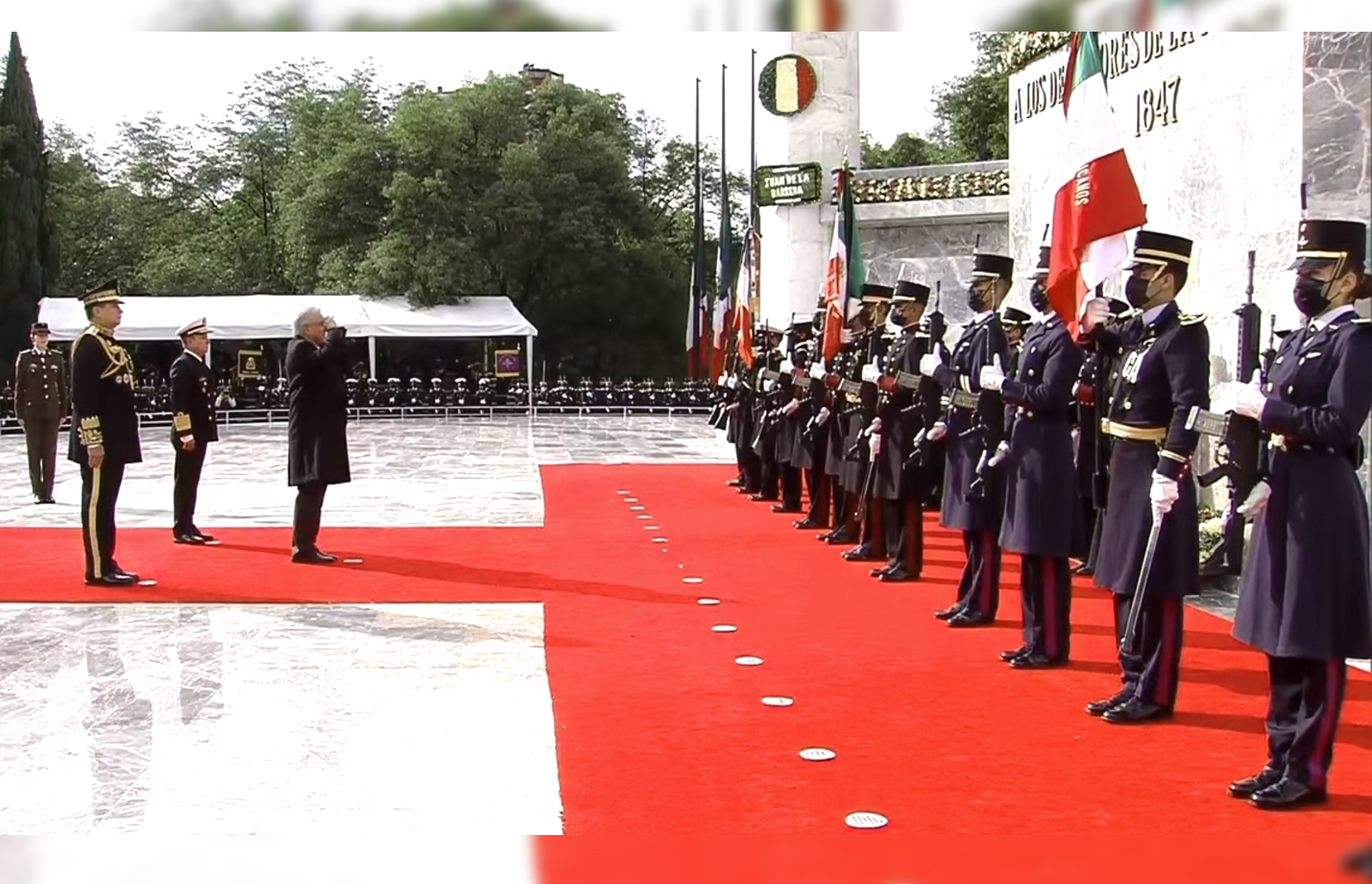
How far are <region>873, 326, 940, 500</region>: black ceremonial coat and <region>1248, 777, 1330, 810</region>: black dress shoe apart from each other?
3336 millimetres

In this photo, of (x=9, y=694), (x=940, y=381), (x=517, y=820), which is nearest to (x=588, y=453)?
(x=940, y=381)

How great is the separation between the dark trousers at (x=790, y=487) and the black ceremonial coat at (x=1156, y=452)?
19.0ft

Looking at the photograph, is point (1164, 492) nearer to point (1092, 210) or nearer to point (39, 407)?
point (1092, 210)

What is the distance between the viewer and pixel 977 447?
19.9ft

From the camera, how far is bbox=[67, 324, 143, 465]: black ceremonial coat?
7.19 metres

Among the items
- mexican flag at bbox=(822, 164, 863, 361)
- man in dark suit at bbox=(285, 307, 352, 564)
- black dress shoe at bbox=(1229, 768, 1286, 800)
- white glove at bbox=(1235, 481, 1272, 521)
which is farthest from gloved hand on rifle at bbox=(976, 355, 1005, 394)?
man in dark suit at bbox=(285, 307, 352, 564)

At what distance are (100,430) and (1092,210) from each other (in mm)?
5014

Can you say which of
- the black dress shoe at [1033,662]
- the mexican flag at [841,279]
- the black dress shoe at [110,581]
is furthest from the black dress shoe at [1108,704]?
the black dress shoe at [110,581]

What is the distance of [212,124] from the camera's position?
39812 millimetres

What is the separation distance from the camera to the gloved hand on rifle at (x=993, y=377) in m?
5.51

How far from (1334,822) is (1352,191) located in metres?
3.65

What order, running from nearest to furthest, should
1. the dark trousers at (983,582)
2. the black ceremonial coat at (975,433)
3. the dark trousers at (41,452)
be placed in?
the black ceremonial coat at (975,433)
the dark trousers at (983,582)
the dark trousers at (41,452)

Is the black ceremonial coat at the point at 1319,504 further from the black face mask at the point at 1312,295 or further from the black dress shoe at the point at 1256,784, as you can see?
the black dress shoe at the point at 1256,784

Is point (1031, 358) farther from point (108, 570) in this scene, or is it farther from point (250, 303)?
point (250, 303)
